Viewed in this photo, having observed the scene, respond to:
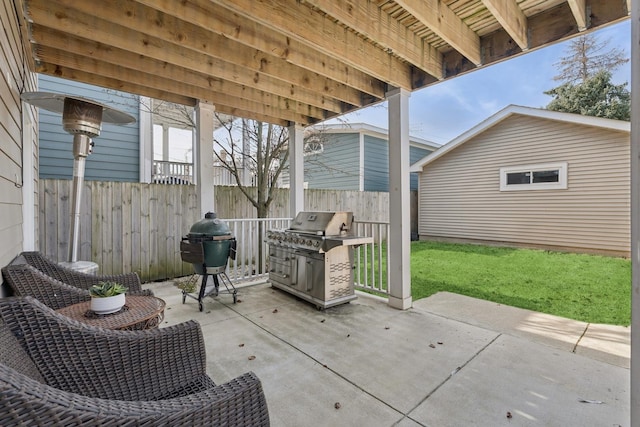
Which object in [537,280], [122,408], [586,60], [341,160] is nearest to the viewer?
[122,408]

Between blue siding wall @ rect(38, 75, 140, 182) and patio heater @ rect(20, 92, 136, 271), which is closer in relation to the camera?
patio heater @ rect(20, 92, 136, 271)

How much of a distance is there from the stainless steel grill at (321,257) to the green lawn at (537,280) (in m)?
1.28

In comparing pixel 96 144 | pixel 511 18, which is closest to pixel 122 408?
pixel 511 18

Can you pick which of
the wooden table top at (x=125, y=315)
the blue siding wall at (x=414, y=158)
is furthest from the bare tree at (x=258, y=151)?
the blue siding wall at (x=414, y=158)

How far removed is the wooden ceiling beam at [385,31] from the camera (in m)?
2.47

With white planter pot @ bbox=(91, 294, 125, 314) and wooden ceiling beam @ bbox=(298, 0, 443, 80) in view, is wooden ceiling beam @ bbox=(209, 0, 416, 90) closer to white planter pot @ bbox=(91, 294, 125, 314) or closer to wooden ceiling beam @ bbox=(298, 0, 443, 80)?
wooden ceiling beam @ bbox=(298, 0, 443, 80)

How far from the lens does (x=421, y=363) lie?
8.35 ft

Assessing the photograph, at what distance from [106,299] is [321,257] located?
239 cm

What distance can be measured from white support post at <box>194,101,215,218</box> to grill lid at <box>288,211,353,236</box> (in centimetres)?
139

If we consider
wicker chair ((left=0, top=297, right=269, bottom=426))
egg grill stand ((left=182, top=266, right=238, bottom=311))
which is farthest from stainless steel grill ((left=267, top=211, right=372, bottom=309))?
wicker chair ((left=0, top=297, right=269, bottom=426))

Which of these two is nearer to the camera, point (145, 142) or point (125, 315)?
point (125, 315)

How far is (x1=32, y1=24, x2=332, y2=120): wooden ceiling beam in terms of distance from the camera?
9.21ft

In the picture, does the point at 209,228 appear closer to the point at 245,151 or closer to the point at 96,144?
the point at 245,151

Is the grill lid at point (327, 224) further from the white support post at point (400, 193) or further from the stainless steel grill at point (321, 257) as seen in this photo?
the white support post at point (400, 193)
